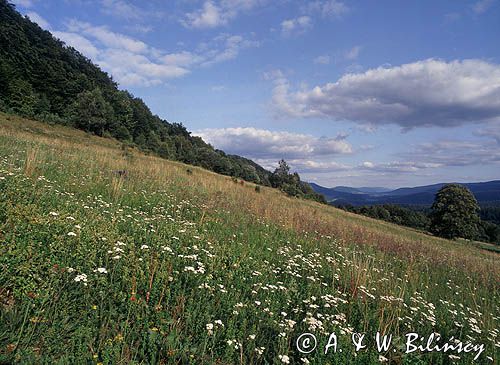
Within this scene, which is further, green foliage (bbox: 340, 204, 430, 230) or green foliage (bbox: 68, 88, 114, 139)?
green foliage (bbox: 340, 204, 430, 230)

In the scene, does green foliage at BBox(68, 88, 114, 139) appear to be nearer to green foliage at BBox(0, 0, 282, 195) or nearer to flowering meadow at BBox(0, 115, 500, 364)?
green foliage at BBox(0, 0, 282, 195)

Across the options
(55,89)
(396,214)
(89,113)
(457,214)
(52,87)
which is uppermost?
(52,87)

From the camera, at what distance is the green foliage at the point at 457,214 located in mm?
45250

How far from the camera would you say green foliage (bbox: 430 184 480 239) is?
45.2 metres

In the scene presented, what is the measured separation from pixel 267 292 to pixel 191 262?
1356 mm

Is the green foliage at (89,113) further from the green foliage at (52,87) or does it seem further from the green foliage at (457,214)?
the green foliage at (457,214)

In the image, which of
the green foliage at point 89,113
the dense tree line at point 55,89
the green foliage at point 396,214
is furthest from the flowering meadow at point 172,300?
the green foliage at point 396,214

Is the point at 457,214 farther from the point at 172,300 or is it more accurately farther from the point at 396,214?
the point at 396,214

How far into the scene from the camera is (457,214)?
148ft

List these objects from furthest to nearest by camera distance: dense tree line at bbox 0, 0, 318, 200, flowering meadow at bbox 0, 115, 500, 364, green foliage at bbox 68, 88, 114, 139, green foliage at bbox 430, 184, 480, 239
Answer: green foliage at bbox 68, 88, 114, 139 < dense tree line at bbox 0, 0, 318, 200 < green foliage at bbox 430, 184, 480, 239 < flowering meadow at bbox 0, 115, 500, 364

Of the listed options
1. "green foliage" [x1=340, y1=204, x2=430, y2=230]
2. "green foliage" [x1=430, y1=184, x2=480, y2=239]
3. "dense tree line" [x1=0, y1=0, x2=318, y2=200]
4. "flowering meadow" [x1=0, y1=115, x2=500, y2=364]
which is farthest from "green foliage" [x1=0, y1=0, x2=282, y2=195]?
"green foliage" [x1=430, y1=184, x2=480, y2=239]

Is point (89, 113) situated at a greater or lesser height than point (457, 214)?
greater

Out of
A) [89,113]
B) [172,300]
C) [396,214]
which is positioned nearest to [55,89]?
[89,113]

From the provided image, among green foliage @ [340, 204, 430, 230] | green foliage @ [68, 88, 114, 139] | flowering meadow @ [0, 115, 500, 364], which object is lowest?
green foliage @ [340, 204, 430, 230]
